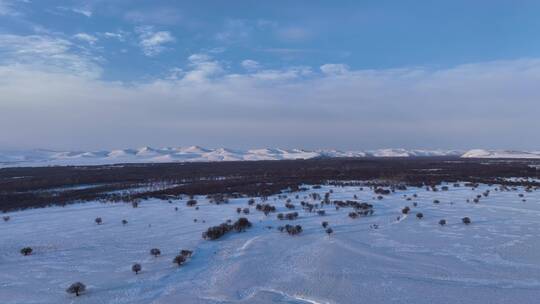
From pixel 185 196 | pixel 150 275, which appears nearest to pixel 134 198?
pixel 185 196

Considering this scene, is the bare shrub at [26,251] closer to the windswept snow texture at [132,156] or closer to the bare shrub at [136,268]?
the bare shrub at [136,268]

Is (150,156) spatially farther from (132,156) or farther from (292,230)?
→ (292,230)

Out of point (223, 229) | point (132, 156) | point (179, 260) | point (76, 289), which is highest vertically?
point (132, 156)

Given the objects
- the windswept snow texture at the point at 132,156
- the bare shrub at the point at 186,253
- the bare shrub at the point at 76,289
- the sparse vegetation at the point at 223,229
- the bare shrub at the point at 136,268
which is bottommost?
the bare shrub at the point at 76,289

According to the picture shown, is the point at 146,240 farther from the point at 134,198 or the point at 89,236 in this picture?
the point at 134,198

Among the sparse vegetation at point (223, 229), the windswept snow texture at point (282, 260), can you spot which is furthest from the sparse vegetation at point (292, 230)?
the sparse vegetation at point (223, 229)

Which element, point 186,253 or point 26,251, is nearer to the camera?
point 186,253

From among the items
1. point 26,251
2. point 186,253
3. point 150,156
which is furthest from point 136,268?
point 150,156

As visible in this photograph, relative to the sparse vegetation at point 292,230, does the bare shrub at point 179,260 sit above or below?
below

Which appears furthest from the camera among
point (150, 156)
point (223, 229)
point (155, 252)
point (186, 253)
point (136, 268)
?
point (150, 156)
